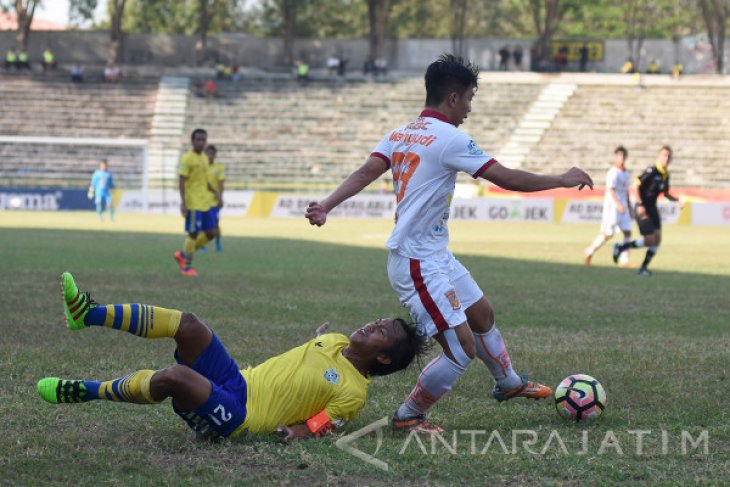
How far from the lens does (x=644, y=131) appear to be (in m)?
48.8

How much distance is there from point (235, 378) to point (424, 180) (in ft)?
5.22

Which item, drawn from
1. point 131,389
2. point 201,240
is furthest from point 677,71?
point 131,389

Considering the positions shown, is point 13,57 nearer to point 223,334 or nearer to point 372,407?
point 223,334

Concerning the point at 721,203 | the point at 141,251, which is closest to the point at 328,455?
the point at 141,251

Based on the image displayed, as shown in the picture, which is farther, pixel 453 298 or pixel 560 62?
pixel 560 62

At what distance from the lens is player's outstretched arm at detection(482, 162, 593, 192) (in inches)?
235

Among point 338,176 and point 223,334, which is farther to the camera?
point 338,176

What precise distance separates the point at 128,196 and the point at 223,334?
104 ft

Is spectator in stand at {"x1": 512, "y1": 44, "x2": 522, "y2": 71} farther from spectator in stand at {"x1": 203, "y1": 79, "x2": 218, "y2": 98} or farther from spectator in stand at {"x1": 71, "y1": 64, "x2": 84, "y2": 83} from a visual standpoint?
spectator in stand at {"x1": 71, "y1": 64, "x2": 84, "y2": 83}

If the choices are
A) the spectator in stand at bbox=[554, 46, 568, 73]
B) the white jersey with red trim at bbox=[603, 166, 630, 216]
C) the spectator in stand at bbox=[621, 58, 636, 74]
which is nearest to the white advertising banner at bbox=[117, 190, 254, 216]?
the white jersey with red trim at bbox=[603, 166, 630, 216]

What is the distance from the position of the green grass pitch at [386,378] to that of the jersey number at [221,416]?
144 millimetres

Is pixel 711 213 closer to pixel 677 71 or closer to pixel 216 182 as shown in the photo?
pixel 677 71

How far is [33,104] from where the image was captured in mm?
52312

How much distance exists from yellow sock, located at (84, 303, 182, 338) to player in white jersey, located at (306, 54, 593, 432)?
106cm
